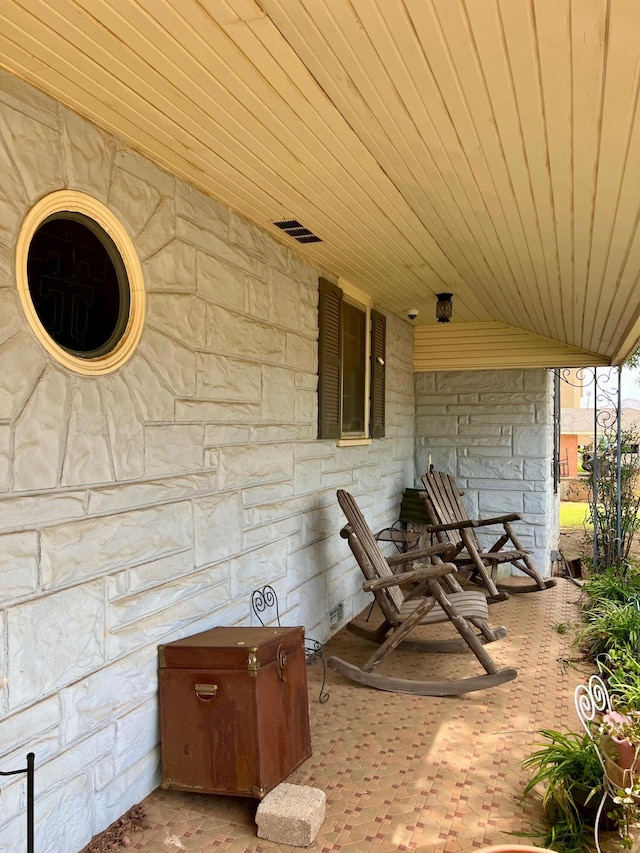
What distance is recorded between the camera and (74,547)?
2000 mm

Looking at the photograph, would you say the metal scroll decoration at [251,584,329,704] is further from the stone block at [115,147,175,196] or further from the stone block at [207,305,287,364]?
the stone block at [115,147,175,196]

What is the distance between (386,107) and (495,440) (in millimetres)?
4738

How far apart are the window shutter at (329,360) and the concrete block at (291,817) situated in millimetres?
2220

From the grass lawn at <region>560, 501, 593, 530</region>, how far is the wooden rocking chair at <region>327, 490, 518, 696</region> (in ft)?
18.9

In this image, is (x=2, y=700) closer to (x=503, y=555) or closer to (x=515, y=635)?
(x=515, y=635)

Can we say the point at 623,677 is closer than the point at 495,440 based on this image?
Yes

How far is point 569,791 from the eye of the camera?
215 cm

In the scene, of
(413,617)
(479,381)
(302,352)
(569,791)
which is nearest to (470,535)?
(479,381)

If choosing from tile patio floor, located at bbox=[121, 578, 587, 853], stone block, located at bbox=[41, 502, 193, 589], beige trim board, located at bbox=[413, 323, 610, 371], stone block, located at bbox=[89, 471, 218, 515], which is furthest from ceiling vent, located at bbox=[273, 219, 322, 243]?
beige trim board, located at bbox=[413, 323, 610, 371]

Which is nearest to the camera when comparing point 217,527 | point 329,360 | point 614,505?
point 217,527

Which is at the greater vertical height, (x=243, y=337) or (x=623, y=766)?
(x=243, y=337)

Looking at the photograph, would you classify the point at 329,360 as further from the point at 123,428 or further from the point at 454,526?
the point at 123,428

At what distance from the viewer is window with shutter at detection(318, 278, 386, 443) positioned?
4.12 m

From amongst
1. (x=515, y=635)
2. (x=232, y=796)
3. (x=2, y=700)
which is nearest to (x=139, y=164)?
(x=2, y=700)
